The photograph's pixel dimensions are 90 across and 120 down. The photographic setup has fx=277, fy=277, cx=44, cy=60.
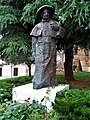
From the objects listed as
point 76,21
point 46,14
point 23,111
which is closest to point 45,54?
point 46,14

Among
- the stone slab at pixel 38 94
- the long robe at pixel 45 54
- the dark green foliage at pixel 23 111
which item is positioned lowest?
the dark green foliage at pixel 23 111

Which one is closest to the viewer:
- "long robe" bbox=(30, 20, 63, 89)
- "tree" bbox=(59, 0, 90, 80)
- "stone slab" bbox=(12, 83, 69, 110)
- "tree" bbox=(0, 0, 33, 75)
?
"stone slab" bbox=(12, 83, 69, 110)

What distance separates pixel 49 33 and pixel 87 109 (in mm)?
2338

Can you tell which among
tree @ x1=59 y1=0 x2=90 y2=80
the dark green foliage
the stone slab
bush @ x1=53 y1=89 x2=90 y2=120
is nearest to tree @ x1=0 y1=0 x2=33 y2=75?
tree @ x1=59 y1=0 x2=90 y2=80

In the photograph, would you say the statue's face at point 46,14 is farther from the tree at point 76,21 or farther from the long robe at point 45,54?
the tree at point 76,21

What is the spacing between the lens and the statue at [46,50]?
19.7ft

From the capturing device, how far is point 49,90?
216 inches

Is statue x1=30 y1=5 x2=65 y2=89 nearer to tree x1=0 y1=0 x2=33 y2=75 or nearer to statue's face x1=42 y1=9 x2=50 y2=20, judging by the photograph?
statue's face x1=42 y1=9 x2=50 y2=20

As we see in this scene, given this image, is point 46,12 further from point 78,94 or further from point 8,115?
point 8,115

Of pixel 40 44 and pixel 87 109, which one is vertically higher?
pixel 40 44

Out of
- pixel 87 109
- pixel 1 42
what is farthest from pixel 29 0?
pixel 87 109

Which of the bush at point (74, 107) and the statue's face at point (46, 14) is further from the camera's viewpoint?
the statue's face at point (46, 14)

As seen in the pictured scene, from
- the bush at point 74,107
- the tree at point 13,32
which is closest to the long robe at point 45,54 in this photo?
the bush at point 74,107

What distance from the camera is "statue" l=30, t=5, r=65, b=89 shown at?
602 centimetres
